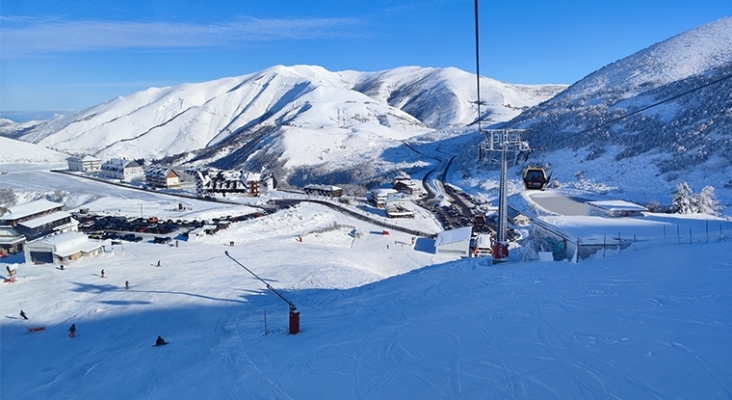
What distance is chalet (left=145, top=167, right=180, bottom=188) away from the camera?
167 feet

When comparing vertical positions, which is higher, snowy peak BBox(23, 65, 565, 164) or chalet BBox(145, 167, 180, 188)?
snowy peak BBox(23, 65, 565, 164)

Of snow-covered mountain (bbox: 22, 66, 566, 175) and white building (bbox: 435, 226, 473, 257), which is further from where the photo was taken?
snow-covered mountain (bbox: 22, 66, 566, 175)

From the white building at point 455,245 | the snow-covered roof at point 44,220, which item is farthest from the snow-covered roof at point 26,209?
the white building at point 455,245

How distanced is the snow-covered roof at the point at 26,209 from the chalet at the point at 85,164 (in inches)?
1480

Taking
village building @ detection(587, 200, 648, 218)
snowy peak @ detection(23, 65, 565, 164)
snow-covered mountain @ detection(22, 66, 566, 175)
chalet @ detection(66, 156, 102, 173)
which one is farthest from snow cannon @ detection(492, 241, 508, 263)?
chalet @ detection(66, 156, 102, 173)

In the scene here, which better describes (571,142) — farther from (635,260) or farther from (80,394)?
(80,394)

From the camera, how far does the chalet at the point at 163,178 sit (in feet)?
167

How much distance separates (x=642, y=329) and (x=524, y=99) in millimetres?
141493

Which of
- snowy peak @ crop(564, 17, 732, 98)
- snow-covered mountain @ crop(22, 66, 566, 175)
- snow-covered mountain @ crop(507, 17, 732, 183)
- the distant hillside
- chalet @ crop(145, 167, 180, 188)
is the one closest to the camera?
snow-covered mountain @ crop(507, 17, 732, 183)

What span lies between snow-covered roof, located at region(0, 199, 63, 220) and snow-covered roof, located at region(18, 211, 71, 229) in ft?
1.80

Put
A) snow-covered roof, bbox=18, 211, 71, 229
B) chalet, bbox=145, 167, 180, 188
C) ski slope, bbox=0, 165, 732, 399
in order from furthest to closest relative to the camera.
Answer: chalet, bbox=145, 167, 180, 188 → snow-covered roof, bbox=18, 211, 71, 229 → ski slope, bbox=0, 165, 732, 399

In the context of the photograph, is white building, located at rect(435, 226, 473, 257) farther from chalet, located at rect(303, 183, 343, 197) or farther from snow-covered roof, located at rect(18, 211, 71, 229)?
snow-covered roof, located at rect(18, 211, 71, 229)

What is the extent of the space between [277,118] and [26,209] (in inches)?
3423

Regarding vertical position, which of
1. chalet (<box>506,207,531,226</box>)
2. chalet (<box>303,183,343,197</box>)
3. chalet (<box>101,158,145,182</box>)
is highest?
chalet (<box>101,158,145,182</box>)
